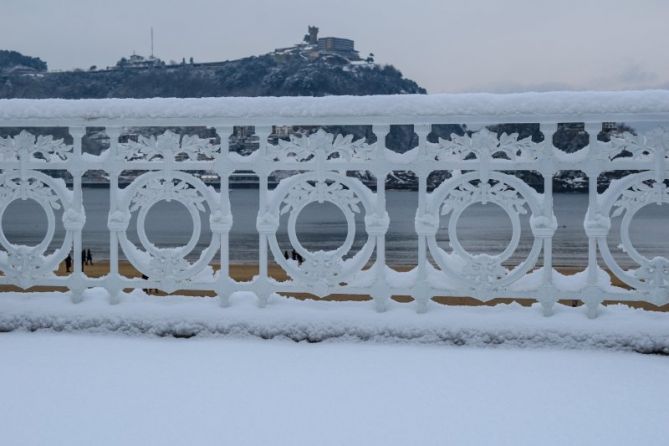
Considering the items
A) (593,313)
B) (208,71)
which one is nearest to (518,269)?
(593,313)

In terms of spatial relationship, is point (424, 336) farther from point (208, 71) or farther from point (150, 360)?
point (208, 71)

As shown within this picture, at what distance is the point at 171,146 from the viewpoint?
11.6ft

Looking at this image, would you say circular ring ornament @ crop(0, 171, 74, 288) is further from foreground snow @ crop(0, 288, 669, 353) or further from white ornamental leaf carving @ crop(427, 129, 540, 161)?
white ornamental leaf carving @ crop(427, 129, 540, 161)

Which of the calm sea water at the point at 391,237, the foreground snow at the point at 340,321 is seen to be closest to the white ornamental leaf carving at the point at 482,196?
the foreground snow at the point at 340,321

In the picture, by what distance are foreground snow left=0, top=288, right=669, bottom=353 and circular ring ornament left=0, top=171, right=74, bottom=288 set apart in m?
0.16

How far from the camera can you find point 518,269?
3359mm

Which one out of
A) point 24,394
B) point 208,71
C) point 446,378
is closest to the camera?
point 24,394

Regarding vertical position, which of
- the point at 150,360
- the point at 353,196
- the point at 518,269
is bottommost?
the point at 150,360

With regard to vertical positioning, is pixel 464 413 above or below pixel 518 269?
below

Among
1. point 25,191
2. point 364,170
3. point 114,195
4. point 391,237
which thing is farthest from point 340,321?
point 391,237

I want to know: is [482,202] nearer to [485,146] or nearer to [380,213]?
[485,146]

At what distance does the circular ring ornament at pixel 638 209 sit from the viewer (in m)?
3.27

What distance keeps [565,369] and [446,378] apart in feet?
1.75

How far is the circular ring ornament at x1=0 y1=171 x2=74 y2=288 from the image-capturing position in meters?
3.66
